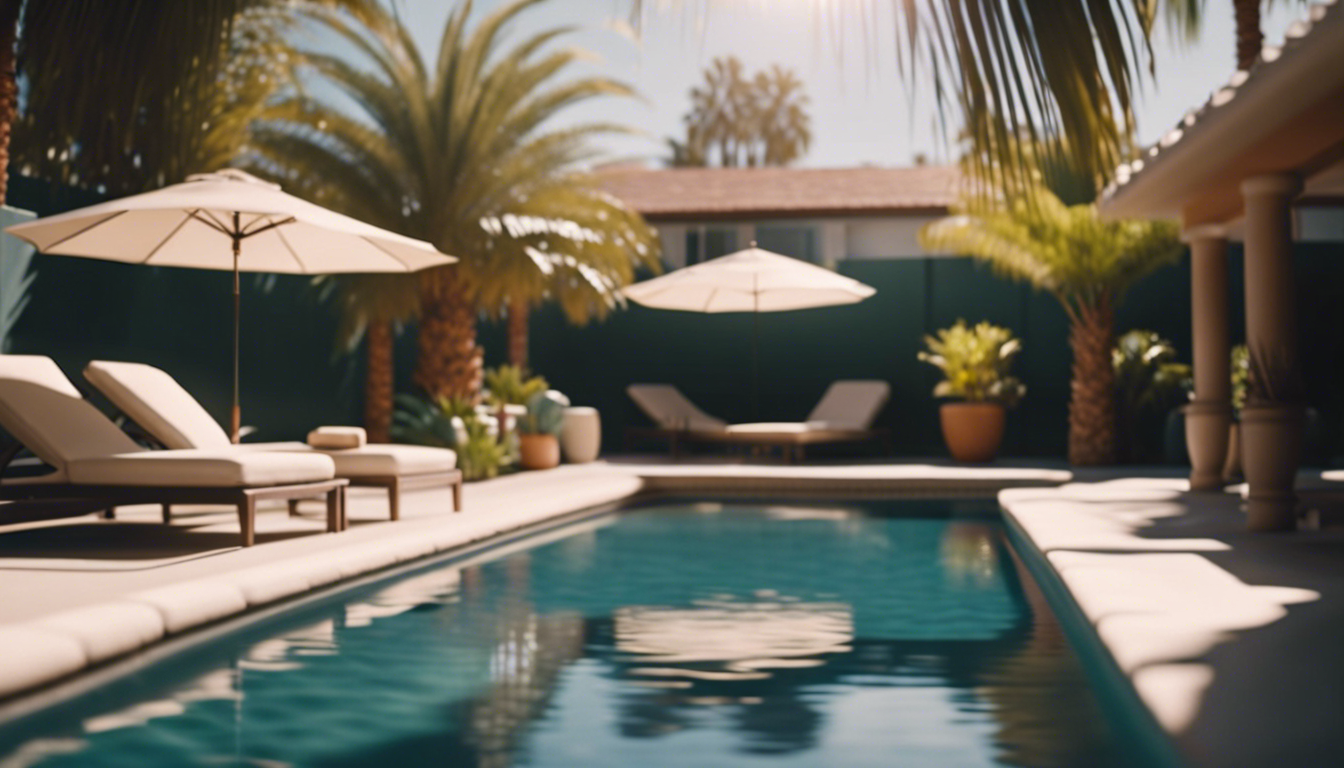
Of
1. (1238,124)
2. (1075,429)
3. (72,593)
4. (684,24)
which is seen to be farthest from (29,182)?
(1075,429)

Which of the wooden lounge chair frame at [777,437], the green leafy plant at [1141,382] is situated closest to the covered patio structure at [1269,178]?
the green leafy plant at [1141,382]

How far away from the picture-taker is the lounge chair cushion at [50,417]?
6.70 m

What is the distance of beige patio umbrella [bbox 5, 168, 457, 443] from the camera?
7465 mm

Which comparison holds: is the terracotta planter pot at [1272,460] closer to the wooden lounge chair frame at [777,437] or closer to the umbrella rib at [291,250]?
the umbrella rib at [291,250]

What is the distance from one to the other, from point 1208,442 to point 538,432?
6.81 m

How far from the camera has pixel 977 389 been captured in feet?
49.5

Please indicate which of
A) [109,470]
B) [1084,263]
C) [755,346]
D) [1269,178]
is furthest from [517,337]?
[1269,178]

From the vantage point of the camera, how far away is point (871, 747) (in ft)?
11.9

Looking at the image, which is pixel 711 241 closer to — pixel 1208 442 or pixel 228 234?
pixel 1208 442

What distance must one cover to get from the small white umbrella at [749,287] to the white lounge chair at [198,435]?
577 cm

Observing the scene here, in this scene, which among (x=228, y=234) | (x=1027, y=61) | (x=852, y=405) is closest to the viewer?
(x=1027, y=61)

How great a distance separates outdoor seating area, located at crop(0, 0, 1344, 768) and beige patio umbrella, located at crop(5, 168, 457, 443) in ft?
0.14

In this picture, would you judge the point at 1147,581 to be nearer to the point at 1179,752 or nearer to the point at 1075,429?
the point at 1179,752

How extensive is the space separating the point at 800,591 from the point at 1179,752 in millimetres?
3760
